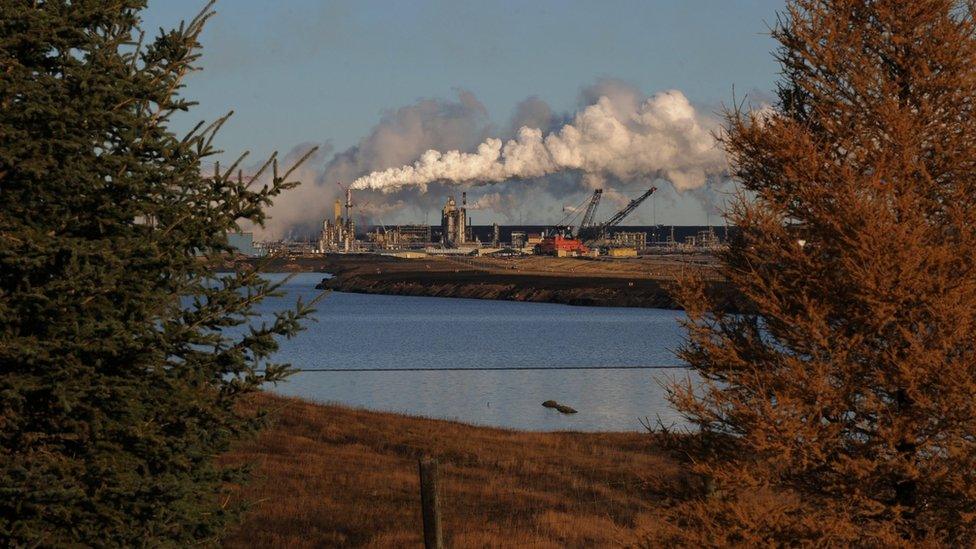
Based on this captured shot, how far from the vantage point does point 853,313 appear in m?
11.6

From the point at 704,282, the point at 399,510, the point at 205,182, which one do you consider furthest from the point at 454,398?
the point at 205,182

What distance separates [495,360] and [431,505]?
63165 millimetres

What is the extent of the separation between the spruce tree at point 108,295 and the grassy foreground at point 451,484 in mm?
1140

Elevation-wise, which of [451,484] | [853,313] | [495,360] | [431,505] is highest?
[853,313]

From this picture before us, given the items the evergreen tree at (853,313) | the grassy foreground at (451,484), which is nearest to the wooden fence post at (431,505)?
Result: the grassy foreground at (451,484)

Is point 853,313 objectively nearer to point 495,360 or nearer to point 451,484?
point 451,484

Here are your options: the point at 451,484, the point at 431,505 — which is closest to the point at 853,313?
the point at 431,505

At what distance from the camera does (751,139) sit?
42.2 feet

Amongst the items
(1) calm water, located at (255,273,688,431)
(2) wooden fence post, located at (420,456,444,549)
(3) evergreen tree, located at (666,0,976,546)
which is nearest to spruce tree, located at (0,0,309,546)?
(1) calm water, located at (255,273,688,431)

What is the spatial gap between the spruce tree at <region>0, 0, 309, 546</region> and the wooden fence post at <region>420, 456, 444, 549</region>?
9.20 feet

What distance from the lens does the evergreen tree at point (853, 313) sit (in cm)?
1100

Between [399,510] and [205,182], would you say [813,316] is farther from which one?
[399,510]

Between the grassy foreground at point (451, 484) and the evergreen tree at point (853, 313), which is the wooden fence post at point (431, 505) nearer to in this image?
the grassy foreground at point (451, 484)

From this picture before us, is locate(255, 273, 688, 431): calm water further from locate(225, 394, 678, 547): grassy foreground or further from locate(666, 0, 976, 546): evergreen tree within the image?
locate(225, 394, 678, 547): grassy foreground
